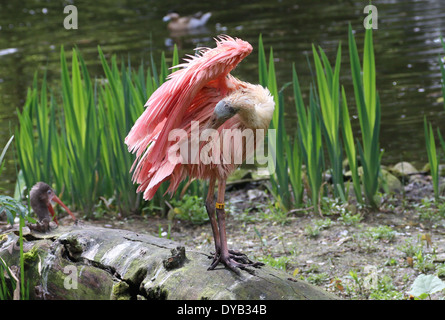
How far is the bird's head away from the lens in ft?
8.89

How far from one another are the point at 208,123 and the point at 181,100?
17 centimetres

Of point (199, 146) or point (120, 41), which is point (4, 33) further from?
point (199, 146)

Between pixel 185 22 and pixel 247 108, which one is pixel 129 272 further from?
pixel 185 22

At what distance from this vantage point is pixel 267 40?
32.0ft

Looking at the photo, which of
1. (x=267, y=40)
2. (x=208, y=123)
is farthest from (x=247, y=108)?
(x=267, y=40)

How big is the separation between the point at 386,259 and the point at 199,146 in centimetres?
149

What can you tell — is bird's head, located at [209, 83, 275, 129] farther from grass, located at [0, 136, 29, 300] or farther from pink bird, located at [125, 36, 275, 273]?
Result: grass, located at [0, 136, 29, 300]

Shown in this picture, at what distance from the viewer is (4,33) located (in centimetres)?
1219

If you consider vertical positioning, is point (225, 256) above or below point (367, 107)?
below

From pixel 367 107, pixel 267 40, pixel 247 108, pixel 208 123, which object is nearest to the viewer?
pixel 247 108

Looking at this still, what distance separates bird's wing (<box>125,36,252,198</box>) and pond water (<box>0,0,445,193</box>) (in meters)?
2.60
